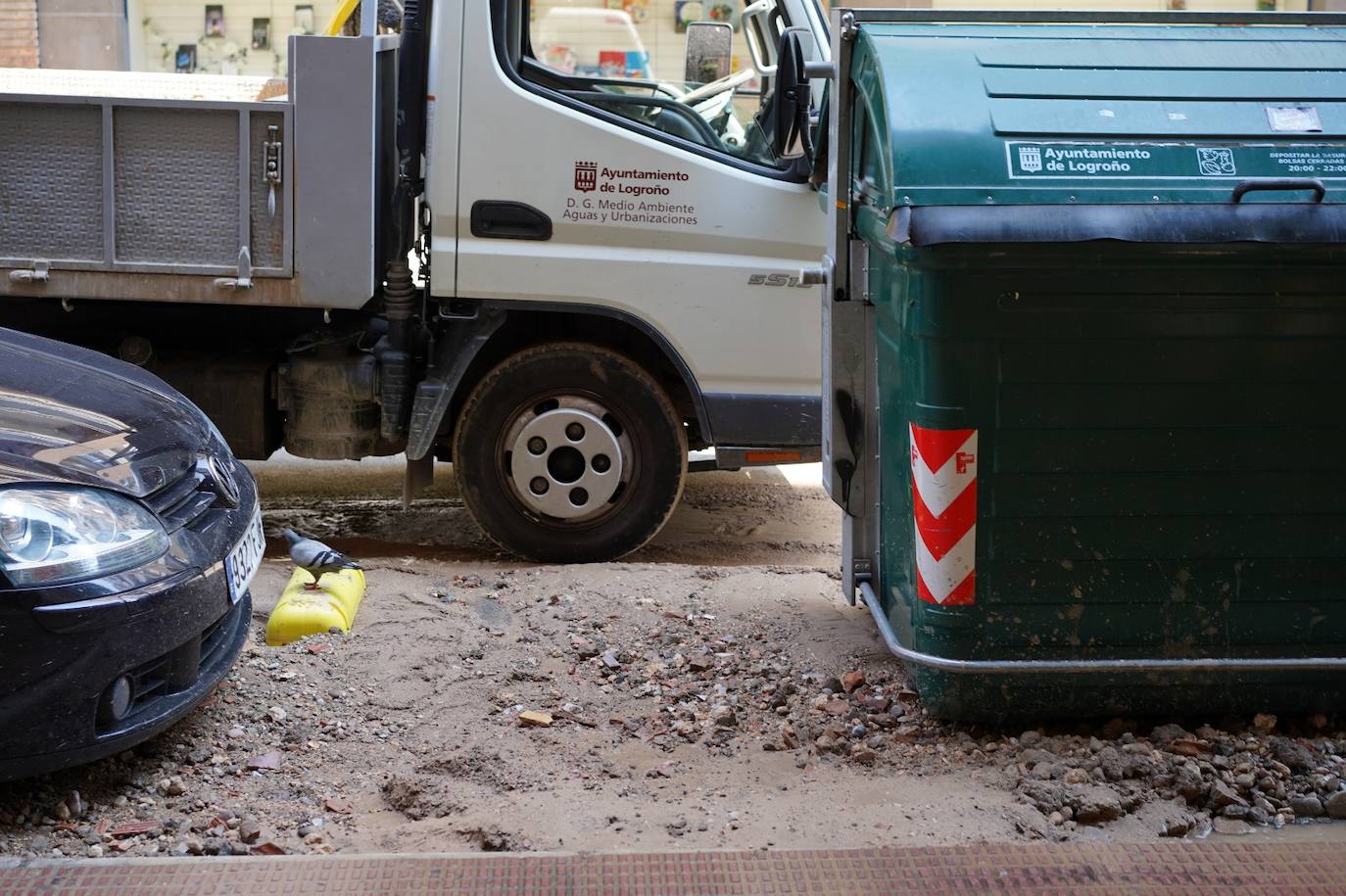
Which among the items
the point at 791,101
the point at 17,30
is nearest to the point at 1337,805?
the point at 791,101

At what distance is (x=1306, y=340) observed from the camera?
3.68 m

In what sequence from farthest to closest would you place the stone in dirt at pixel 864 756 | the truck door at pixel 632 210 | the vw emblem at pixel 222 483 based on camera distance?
the truck door at pixel 632 210 → the vw emblem at pixel 222 483 → the stone in dirt at pixel 864 756

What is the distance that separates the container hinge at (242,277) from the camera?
5496 millimetres

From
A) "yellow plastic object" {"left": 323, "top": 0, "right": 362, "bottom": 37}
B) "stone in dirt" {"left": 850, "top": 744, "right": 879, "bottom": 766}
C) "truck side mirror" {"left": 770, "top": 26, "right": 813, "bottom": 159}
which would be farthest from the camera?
"yellow plastic object" {"left": 323, "top": 0, "right": 362, "bottom": 37}

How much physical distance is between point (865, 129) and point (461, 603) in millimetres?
2290

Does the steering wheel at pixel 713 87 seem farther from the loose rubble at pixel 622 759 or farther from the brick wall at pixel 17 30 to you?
the brick wall at pixel 17 30

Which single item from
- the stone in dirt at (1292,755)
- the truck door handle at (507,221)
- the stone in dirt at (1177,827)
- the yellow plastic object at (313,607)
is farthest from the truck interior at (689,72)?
the stone in dirt at (1177,827)

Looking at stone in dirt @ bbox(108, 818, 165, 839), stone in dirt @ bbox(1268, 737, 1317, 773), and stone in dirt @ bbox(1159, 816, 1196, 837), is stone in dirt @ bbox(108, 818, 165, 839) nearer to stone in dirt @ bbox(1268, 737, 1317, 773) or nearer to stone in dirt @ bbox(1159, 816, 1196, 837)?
stone in dirt @ bbox(1159, 816, 1196, 837)

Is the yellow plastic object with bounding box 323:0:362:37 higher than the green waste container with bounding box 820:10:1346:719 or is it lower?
higher

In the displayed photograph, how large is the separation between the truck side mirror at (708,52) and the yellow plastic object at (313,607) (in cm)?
253

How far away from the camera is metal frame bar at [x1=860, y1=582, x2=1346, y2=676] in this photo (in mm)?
3789

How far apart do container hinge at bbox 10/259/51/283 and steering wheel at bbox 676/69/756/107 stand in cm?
255

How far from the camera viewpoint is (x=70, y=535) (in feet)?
11.1

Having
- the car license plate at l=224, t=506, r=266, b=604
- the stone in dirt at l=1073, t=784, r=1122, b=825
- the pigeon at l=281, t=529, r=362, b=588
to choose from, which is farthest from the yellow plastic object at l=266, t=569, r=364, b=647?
the stone in dirt at l=1073, t=784, r=1122, b=825
